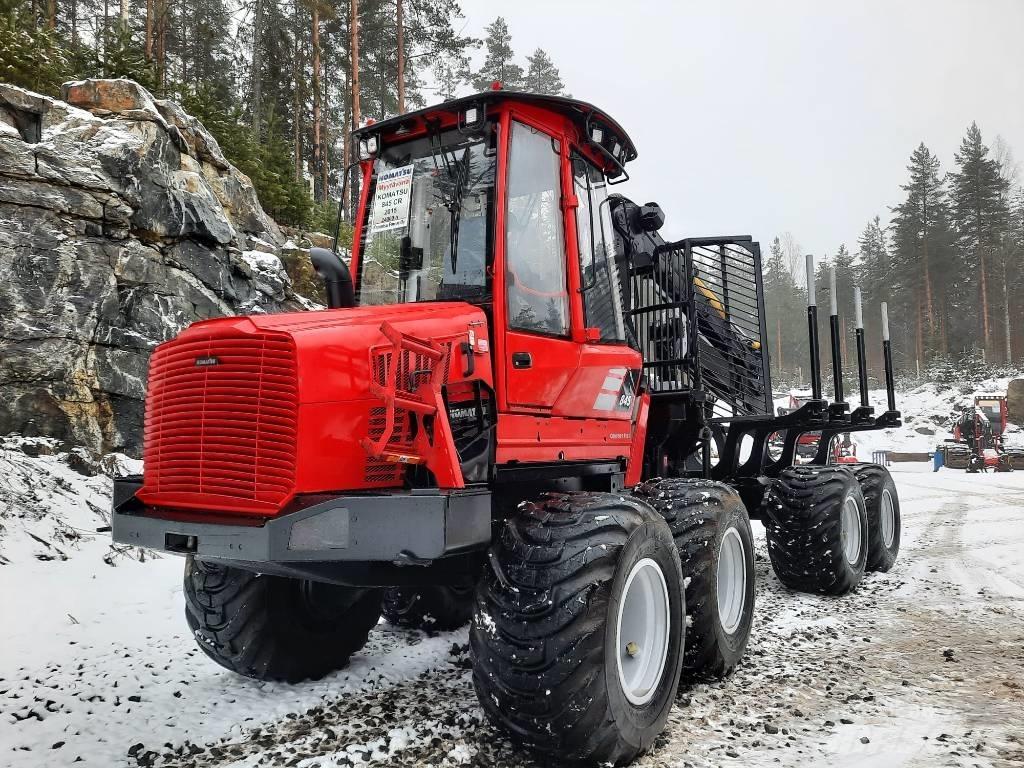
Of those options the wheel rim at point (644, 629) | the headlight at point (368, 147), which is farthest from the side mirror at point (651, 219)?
the wheel rim at point (644, 629)

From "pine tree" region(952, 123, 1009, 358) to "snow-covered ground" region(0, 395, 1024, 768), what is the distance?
4703cm

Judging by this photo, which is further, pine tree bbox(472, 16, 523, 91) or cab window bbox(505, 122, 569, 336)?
pine tree bbox(472, 16, 523, 91)

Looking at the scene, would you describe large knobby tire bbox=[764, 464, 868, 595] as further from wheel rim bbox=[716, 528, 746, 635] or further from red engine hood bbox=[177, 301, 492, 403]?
red engine hood bbox=[177, 301, 492, 403]

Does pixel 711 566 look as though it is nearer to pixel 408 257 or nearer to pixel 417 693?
pixel 417 693

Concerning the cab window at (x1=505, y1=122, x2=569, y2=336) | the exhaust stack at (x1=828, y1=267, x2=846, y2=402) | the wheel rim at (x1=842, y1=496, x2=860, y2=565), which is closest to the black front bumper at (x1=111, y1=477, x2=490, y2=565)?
the cab window at (x1=505, y1=122, x2=569, y2=336)

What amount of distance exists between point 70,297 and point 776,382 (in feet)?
190

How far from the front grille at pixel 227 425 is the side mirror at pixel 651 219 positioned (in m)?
3.11

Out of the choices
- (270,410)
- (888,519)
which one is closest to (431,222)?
(270,410)

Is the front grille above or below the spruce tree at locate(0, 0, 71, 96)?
below

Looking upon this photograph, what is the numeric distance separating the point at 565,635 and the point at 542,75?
110 feet

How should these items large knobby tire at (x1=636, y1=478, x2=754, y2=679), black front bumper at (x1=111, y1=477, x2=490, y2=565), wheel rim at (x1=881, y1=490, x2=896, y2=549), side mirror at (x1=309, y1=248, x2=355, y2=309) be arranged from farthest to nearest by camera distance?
wheel rim at (x1=881, y1=490, x2=896, y2=549), large knobby tire at (x1=636, y1=478, x2=754, y2=679), side mirror at (x1=309, y1=248, x2=355, y2=309), black front bumper at (x1=111, y1=477, x2=490, y2=565)

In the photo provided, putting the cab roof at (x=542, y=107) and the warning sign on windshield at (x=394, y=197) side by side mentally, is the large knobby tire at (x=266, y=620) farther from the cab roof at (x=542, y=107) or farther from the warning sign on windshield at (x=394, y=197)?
the cab roof at (x=542, y=107)

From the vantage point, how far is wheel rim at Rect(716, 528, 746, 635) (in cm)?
461

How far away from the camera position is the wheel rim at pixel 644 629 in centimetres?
342
